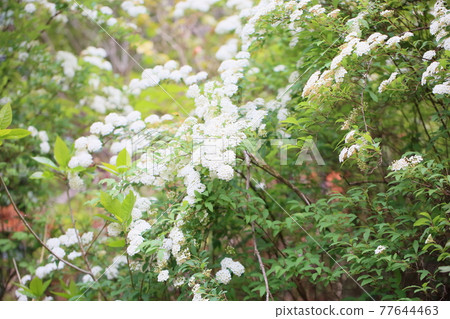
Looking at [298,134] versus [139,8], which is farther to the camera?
[139,8]

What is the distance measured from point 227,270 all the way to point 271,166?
2.80 feet

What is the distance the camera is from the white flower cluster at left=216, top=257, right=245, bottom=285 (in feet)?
6.54

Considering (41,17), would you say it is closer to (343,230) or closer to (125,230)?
(125,230)

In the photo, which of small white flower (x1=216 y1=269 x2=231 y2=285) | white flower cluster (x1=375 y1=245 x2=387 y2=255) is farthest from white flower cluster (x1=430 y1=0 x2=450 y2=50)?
small white flower (x1=216 y1=269 x2=231 y2=285)

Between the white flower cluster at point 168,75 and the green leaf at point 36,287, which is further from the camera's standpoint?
the white flower cluster at point 168,75

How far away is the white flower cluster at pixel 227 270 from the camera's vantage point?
199 cm

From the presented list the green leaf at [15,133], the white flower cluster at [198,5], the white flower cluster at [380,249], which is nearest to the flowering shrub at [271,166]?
the white flower cluster at [380,249]

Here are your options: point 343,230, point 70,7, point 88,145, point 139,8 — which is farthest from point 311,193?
point 70,7

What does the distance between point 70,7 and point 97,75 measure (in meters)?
0.61

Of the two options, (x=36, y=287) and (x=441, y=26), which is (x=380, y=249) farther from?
(x=36, y=287)

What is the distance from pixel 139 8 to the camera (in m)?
3.47

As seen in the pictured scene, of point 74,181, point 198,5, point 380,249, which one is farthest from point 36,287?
point 198,5

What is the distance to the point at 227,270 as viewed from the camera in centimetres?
204

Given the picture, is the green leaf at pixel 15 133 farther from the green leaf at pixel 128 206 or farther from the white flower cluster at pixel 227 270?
the white flower cluster at pixel 227 270
